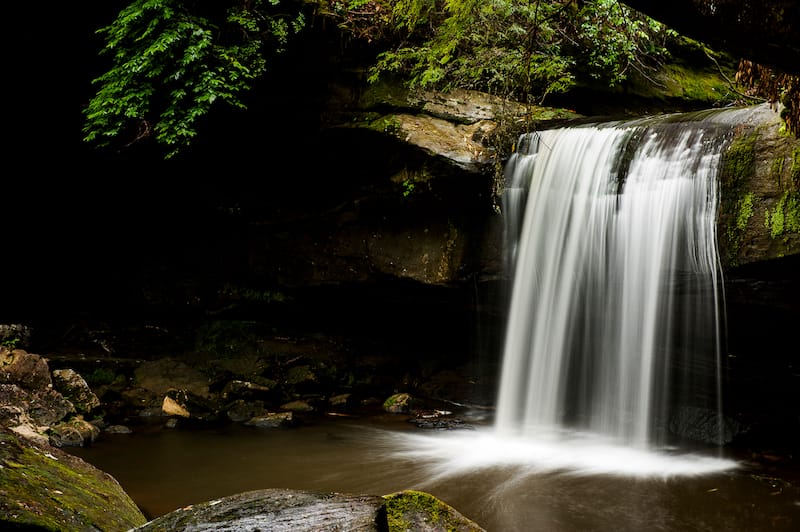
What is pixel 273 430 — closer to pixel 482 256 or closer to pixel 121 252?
pixel 482 256

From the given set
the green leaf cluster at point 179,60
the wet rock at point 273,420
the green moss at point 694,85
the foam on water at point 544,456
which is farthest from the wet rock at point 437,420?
the green moss at point 694,85

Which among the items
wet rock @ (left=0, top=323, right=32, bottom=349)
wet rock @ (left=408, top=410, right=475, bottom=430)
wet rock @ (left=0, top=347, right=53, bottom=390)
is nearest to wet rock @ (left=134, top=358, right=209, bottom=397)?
wet rock @ (left=0, top=323, right=32, bottom=349)

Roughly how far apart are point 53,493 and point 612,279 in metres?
6.09

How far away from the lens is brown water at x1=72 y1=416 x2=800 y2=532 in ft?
Result: 17.3

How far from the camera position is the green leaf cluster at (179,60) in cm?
839

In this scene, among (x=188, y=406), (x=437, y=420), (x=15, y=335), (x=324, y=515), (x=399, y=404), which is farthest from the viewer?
(x=399, y=404)

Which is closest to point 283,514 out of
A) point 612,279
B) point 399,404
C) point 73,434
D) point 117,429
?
point 73,434

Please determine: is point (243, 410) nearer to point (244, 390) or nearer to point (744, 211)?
point (244, 390)

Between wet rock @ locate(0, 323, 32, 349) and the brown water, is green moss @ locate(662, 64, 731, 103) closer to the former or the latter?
the brown water

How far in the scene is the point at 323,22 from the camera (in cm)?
961

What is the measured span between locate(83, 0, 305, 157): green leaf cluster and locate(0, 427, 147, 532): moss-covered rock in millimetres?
5125

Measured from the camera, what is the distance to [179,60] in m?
8.38

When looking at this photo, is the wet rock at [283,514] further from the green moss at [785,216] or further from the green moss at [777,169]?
the green moss at [777,169]

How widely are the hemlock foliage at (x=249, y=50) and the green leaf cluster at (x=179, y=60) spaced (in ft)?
0.05
